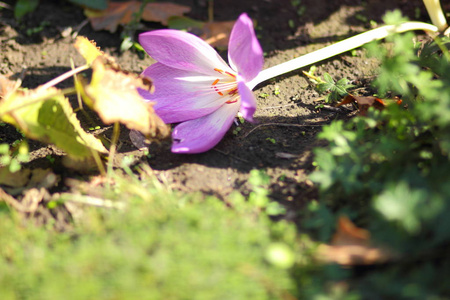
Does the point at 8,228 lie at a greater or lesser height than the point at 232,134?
lesser

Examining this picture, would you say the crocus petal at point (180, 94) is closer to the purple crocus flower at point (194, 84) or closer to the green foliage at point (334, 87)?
the purple crocus flower at point (194, 84)

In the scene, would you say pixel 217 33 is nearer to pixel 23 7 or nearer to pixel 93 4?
pixel 93 4

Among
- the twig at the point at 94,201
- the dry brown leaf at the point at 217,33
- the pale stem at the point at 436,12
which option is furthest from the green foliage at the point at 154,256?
the pale stem at the point at 436,12

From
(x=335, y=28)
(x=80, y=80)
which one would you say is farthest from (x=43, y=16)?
(x=335, y=28)

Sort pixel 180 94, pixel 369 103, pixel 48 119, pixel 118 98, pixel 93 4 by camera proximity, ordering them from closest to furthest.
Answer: pixel 118 98 < pixel 48 119 < pixel 369 103 < pixel 180 94 < pixel 93 4

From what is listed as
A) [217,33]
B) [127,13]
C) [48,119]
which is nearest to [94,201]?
[48,119]

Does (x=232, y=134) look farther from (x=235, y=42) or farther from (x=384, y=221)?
(x=384, y=221)
